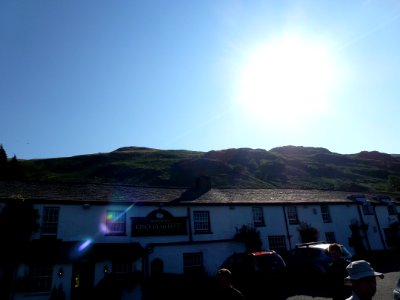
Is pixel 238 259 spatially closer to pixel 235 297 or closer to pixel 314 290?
pixel 314 290

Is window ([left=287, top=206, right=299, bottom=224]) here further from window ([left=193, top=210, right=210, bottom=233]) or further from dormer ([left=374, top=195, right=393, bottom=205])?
dormer ([left=374, top=195, right=393, bottom=205])

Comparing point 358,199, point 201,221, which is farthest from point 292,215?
point 358,199

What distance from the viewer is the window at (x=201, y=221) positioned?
22172 millimetres

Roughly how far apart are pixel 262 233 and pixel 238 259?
10.0 metres

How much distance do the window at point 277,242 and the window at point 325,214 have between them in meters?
5.54

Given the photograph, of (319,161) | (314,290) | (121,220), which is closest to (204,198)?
(121,220)

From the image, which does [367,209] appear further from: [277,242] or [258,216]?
[258,216]

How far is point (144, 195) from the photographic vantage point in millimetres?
22688

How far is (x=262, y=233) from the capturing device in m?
24.3

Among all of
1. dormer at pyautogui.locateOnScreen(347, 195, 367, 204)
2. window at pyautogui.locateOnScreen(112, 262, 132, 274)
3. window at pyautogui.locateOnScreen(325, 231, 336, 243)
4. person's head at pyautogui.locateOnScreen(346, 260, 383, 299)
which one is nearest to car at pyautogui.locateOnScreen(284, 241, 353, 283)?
window at pyautogui.locateOnScreen(112, 262, 132, 274)

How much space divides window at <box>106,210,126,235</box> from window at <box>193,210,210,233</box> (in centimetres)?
514

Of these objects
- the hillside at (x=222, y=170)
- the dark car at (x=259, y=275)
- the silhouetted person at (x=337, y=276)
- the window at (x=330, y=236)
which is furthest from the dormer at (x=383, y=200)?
the silhouetted person at (x=337, y=276)

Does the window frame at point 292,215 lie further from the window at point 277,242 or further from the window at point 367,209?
the window at point 367,209

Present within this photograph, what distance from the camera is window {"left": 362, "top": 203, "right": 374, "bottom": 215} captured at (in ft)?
103
